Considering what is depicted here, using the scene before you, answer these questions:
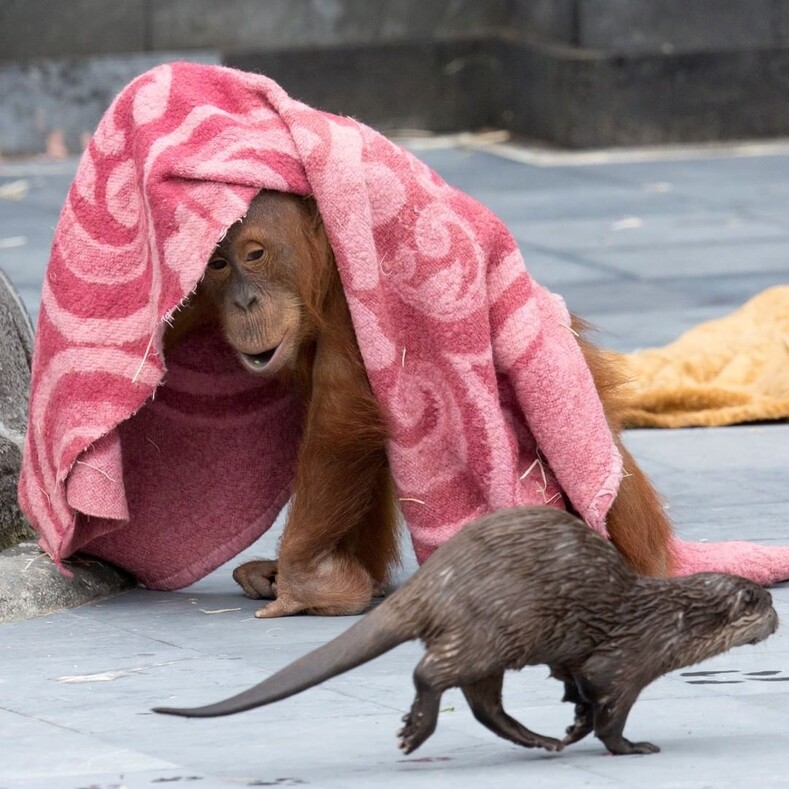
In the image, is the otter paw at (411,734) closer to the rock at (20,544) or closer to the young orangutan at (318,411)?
the young orangutan at (318,411)

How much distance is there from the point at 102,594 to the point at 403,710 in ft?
3.54

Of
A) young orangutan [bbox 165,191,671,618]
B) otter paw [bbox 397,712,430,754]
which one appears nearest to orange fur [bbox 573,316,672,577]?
young orangutan [bbox 165,191,671,618]

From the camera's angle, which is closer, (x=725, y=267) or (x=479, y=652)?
(x=479, y=652)

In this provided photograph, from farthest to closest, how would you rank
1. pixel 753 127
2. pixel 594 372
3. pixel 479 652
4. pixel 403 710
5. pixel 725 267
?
pixel 753 127, pixel 725 267, pixel 594 372, pixel 403 710, pixel 479 652

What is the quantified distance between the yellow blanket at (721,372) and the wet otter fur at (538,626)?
2.52m

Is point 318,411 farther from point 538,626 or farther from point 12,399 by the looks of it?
point 538,626

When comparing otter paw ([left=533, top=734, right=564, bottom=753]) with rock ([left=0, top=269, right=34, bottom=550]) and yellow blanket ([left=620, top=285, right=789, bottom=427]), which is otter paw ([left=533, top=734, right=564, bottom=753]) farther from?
yellow blanket ([left=620, top=285, right=789, bottom=427])

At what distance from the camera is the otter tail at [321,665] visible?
2.54m

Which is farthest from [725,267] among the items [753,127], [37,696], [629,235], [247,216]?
[37,696]

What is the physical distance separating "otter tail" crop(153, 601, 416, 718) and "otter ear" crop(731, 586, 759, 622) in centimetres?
53

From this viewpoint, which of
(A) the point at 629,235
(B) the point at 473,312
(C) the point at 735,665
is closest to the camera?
(C) the point at 735,665

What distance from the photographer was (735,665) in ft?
11.0

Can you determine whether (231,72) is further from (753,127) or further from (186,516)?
(753,127)

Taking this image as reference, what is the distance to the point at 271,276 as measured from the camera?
11.8 ft
